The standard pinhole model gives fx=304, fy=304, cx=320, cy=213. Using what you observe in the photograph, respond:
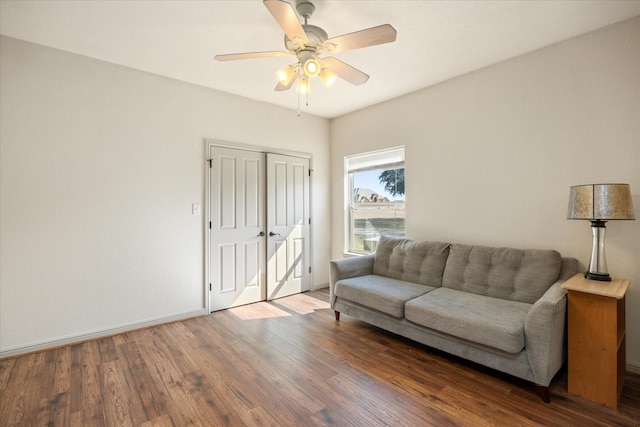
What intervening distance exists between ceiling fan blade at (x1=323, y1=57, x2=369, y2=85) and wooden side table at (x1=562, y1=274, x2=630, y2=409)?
6.78ft

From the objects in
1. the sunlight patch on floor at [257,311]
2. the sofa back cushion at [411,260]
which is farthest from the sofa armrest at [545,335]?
the sunlight patch on floor at [257,311]

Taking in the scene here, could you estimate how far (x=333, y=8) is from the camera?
7.06 ft

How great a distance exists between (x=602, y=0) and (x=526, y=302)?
2.24 metres

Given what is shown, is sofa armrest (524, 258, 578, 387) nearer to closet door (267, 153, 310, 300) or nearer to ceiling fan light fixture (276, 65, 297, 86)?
ceiling fan light fixture (276, 65, 297, 86)

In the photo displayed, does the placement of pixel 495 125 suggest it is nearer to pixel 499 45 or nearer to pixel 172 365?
pixel 499 45

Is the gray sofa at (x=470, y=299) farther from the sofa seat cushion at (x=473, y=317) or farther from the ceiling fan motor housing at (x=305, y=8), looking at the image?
the ceiling fan motor housing at (x=305, y=8)

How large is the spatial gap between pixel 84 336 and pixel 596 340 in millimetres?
4090

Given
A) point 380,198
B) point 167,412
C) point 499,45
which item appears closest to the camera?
point 167,412

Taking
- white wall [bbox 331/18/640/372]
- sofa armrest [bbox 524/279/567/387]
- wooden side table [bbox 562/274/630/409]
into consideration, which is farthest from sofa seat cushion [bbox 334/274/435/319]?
wooden side table [bbox 562/274/630/409]

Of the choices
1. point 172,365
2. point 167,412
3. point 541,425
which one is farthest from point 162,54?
point 541,425

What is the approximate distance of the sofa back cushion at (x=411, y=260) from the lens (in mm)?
3111

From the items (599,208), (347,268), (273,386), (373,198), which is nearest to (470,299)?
(599,208)

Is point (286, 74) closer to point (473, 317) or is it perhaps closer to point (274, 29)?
point (274, 29)

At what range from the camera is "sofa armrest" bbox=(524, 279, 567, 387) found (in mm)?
1901
